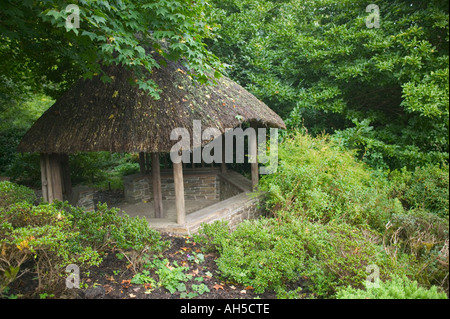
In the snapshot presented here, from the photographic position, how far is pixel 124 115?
17.1 ft

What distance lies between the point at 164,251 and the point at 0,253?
2.22 m

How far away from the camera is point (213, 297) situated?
376cm

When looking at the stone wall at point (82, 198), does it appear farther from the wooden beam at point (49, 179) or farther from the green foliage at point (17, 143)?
the green foliage at point (17, 143)

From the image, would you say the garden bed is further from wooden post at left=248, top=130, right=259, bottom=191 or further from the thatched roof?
wooden post at left=248, top=130, right=259, bottom=191

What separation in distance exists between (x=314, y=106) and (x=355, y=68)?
5.08 ft

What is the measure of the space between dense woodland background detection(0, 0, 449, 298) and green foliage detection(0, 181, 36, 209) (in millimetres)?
34

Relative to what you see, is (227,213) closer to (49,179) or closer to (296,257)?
(296,257)

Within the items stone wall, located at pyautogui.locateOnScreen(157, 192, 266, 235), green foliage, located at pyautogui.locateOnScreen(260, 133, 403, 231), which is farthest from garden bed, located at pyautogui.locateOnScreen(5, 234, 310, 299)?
green foliage, located at pyautogui.locateOnScreen(260, 133, 403, 231)

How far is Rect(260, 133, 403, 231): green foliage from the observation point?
5836 mm

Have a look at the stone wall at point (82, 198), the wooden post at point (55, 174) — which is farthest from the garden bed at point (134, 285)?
the stone wall at point (82, 198)

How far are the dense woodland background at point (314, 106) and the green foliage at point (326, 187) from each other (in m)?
0.03

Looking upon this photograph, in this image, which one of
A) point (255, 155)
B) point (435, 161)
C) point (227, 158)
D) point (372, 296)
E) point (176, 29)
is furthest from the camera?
point (227, 158)
